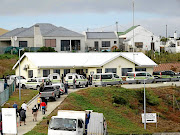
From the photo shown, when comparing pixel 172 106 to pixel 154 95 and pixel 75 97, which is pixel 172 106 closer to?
pixel 154 95

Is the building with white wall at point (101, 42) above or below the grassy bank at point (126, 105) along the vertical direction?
above

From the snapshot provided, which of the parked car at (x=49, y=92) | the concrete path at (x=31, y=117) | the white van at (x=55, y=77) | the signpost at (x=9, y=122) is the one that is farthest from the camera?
the white van at (x=55, y=77)

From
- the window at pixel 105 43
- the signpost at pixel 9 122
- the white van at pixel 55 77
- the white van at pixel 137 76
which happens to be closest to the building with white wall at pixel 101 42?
the window at pixel 105 43

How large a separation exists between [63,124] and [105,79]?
3088cm

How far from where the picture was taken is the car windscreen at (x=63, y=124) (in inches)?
933

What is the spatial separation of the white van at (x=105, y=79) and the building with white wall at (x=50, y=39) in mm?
31593

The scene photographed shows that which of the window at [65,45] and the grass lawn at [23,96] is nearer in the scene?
the grass lawn at [23,96]

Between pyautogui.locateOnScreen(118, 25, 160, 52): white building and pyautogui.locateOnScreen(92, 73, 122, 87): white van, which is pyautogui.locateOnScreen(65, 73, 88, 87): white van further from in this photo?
pyautogui.locateOnScreen(118, 25, 160, 52): white building

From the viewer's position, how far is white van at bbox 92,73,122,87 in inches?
2128

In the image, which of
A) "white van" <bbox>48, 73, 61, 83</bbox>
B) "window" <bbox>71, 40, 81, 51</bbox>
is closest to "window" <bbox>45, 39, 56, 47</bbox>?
"window" <bbox>71, 40, 81, 51</bbox>

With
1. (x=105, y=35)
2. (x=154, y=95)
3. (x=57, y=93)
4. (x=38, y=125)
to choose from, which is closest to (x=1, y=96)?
(x=57, y=93)

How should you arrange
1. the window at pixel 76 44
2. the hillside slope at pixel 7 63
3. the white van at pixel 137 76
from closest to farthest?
the white van at pixel 137 76, the hillside slope at pixel 7 63, the window at pixel 76 44

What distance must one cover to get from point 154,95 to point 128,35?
44.6 meters

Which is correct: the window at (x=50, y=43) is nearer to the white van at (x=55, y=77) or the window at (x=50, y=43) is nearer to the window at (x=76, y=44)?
the window at (x=76, y=44)
